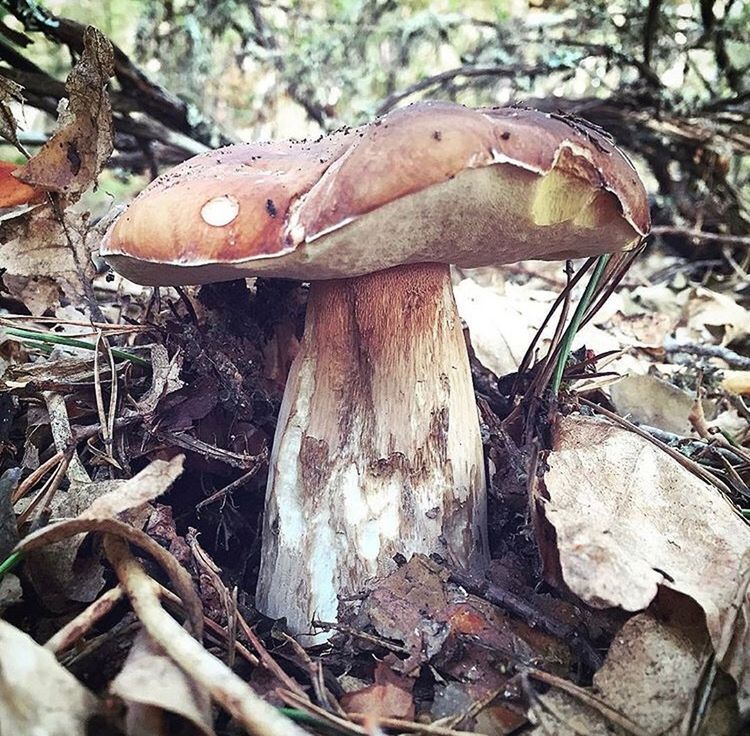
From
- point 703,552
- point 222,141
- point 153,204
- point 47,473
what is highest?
point 222,141

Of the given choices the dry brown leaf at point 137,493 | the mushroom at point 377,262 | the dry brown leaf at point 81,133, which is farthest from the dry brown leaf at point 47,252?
the dry brown leaf at point 137,493

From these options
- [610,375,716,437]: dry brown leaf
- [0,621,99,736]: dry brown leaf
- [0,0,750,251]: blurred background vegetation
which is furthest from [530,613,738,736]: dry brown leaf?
[0,0,750,251]: blurred background vegetation

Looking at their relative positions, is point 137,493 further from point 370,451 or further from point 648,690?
point 648,690

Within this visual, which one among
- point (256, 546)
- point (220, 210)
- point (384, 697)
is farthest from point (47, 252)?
point (384, 697)

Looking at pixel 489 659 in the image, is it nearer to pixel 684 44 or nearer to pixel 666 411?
pixel 666 411

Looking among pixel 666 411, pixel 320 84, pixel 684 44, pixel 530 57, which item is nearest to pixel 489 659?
pixel 666 411

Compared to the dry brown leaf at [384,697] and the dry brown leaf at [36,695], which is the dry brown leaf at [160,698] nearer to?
the dry brown leaf at [36,695]
